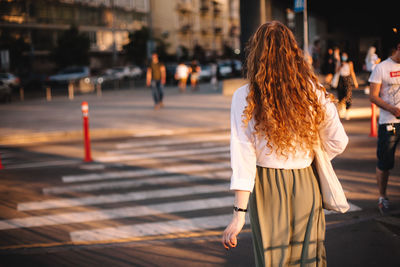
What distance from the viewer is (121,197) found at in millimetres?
6668

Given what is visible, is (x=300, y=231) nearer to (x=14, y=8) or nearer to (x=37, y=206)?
(x=37, y=206)

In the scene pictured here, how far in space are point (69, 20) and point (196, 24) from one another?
91.3 feet

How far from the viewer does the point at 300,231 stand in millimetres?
2588

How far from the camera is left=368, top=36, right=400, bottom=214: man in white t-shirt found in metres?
4.95

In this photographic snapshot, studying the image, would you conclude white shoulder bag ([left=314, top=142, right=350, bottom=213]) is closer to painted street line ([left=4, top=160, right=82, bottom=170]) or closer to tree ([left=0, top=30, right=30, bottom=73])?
painted street line ([left=4, top=160, right=82, bottom=170])

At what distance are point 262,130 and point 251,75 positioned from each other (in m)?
0.30

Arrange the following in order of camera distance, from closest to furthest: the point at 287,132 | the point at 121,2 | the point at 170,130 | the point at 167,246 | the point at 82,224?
the point at 287,132 → the point at 167,246 → the point at 82,224 → the point at 170,130 → the point at 121,2

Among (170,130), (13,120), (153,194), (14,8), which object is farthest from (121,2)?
(153,194)

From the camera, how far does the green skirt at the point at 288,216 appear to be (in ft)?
8.38

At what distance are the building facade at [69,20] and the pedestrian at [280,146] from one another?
48127 mm

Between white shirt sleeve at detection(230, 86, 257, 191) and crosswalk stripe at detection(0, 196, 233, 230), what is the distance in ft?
11.5

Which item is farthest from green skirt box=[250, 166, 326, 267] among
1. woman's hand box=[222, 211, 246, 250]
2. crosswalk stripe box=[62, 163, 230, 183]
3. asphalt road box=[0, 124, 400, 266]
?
crosswalk stripe box=[62, 163, 230, 183]

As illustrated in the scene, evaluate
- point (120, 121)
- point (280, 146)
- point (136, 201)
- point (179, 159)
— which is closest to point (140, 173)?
point (179, 159)

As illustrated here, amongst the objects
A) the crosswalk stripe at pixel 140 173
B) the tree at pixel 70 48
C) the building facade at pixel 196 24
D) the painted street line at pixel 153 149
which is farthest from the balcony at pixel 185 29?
the crosswalk stripe at pixel 140 173
